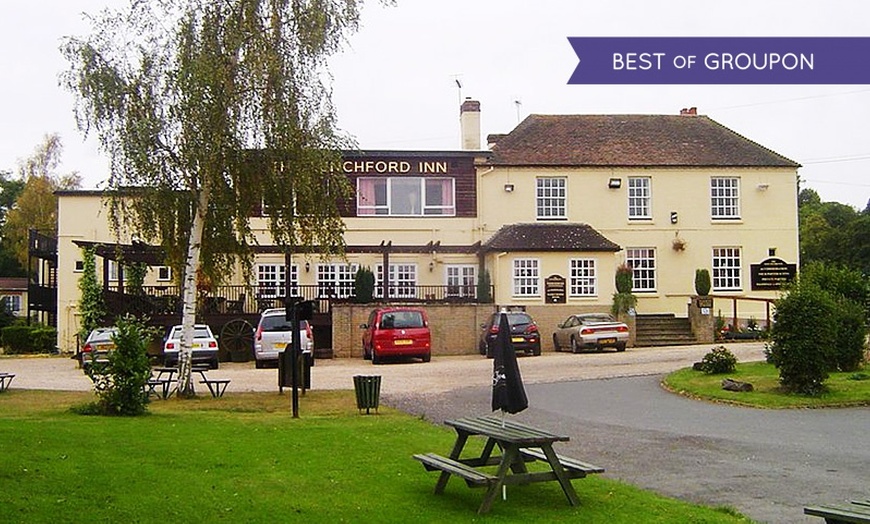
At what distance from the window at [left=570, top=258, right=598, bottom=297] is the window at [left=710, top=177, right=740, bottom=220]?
6.18 metres

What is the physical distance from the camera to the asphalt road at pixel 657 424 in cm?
1032

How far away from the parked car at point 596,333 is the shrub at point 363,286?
22.6 ft

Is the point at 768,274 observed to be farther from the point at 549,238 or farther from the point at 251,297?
the point at 251,297

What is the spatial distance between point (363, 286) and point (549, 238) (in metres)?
7.23

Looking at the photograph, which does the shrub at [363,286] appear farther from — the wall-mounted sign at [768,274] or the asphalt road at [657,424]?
the wall-mounted sign at [768,274]

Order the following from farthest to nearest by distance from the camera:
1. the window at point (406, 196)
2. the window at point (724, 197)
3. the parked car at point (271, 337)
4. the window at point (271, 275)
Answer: the window at point (724, 197) < the window at point (406, 196) < the window at point (271, 275) < the parked car at point (271, 337)

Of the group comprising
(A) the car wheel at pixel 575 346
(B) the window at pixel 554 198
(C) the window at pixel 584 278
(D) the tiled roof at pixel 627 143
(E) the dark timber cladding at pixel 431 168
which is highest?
(D) the tiled roof at pixel 627 143

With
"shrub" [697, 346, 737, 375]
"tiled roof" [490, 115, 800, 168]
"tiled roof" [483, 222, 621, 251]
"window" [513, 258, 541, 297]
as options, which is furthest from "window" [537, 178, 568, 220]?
"shrub" [697, 346, 737, 375]

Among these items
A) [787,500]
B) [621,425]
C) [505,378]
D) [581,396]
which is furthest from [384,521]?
[581,396]

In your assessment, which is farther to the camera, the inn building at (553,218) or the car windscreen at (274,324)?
the inn building at (553,218)

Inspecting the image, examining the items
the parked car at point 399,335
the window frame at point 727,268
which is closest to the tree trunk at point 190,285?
the parked car at point 399,335

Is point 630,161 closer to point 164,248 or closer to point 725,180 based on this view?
point 725,180

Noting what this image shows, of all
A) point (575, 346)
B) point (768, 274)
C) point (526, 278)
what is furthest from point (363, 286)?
point (768, 274)

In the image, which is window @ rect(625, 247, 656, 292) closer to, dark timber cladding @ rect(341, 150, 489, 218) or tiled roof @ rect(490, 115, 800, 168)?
tiled roof @ rect(490, 115, 800, 168)
